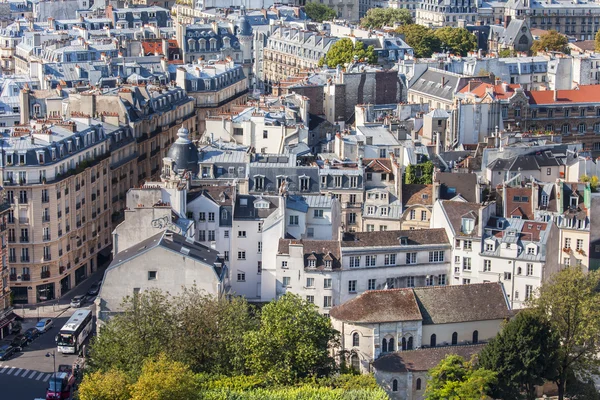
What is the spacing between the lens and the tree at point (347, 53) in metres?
167

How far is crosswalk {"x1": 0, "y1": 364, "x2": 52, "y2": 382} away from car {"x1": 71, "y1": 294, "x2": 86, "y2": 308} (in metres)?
12.9

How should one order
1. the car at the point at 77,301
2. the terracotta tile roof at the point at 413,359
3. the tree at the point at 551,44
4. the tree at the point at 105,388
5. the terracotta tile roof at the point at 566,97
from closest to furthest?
the tree at the point at 105,388
the terracotta tile roof at the point at 413,359
the car at the point at 77,301
the terracotta tile roof at the point at 566,97
the tree at the point at 551,44

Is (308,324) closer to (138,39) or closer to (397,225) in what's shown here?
(397,225)

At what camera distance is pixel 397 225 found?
107m

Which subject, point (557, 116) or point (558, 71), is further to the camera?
point (558, 71)

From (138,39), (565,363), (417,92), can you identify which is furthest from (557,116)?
(138,39)

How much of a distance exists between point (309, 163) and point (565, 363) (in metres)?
33.2

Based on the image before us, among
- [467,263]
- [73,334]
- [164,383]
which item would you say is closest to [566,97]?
[467,263]

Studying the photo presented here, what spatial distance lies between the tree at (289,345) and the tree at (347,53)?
8155cm

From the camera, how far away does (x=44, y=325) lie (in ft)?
327

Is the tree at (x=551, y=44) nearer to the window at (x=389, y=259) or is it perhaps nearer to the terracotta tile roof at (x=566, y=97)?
the terracotta tile roof at (x=566, y=97)

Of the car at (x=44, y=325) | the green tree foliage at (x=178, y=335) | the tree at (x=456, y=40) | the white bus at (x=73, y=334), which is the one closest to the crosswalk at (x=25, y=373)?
the white bus at (x=73, y=334)

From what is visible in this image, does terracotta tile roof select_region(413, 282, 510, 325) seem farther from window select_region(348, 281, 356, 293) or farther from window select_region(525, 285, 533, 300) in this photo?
window select_region(348, 281, 356, 293)

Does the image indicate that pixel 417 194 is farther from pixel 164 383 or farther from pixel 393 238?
pixel 164 383
